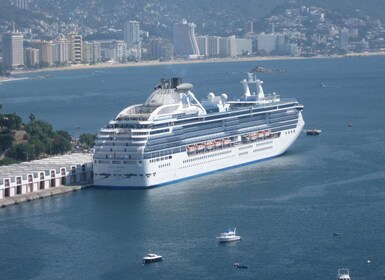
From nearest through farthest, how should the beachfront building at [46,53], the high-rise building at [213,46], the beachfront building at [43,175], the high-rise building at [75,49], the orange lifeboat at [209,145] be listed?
1. the beachfront building at [43,175]
2. the orange lifeboat at [209,145]
3. the beachfront building at [46,53]
4. the high-rise building at [75,49]
5. the high-rise building at [213,46]

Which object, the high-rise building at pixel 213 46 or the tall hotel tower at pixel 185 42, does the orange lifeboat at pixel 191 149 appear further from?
the high-rise building at pixel 213 46

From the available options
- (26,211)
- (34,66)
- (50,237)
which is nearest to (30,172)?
(26,211)

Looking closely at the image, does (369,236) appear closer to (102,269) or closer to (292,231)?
(292,231)

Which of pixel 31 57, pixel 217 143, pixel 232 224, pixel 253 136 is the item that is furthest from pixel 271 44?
pixel 232 224

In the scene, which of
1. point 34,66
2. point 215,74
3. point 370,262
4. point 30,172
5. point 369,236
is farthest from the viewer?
point 34,66

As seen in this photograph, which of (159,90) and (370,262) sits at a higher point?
(159,90)

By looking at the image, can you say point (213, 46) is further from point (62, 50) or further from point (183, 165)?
point (183, 165)

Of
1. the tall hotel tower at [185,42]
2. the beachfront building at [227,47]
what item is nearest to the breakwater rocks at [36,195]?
the tall hotel tower at [185,42]
